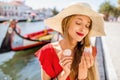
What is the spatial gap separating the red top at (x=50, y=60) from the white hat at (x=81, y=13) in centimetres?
16

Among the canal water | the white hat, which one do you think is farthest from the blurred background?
the white hat

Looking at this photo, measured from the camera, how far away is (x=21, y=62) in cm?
902

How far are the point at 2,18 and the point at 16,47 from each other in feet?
3.43

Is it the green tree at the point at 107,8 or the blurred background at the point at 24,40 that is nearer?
the blurred background at the point at 24,40

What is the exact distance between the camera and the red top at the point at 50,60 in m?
1.57

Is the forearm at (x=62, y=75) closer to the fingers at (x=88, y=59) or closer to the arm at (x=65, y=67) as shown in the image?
the arm at (x=65, y=67)

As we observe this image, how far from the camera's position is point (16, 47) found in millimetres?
9984

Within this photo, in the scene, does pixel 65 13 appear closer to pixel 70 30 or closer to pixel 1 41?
pixel 70 30

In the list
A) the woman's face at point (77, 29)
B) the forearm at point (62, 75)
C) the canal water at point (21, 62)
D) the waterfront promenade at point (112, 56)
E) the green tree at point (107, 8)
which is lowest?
the green tree at point (107, 8)

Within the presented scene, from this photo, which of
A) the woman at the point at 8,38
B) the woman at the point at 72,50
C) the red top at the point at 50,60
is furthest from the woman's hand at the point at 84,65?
the woman at the point at 8,38

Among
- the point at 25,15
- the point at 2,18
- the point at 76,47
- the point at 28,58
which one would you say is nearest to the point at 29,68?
the point at 28,58

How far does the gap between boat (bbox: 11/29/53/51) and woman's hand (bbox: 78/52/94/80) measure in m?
8.31

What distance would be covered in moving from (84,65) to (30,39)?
9292 mm

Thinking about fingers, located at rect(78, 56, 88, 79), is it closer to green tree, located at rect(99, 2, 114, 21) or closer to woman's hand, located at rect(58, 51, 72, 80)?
woman's hand, located at rect(58, 51, 72, 80)
